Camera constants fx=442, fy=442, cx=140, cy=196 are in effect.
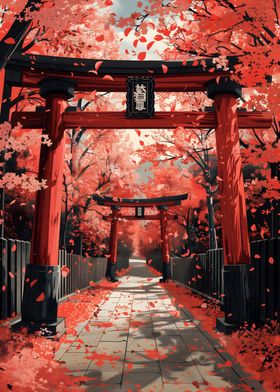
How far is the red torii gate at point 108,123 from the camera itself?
8.44 metres

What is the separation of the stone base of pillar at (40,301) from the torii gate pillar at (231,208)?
10.8ft

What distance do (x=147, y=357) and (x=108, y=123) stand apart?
481 centimetres

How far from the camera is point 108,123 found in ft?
30.7

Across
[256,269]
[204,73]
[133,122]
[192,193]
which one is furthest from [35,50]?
[192,193]

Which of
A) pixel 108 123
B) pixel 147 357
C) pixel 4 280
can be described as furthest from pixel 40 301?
pixel 108 123

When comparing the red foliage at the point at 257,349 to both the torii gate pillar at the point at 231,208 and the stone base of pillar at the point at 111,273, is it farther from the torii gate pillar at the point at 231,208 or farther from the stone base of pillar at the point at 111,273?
the stone base of pillar at the point at 111,273

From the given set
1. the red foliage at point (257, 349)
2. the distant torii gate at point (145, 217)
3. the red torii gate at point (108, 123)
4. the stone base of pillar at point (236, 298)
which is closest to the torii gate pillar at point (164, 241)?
the distant torii gate at point (145, 217)

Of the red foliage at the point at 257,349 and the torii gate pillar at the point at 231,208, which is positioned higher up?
the torii gate pillar at the point at 231,208

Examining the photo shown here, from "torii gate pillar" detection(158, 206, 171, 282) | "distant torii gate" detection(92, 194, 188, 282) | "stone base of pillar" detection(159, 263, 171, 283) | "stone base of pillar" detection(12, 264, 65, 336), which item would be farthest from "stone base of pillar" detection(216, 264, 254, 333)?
"stone base of pillar" detection(159, 263, 171, 283)

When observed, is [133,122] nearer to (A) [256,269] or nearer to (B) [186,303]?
(A) [256,269]

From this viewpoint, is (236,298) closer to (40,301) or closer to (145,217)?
(40,301)

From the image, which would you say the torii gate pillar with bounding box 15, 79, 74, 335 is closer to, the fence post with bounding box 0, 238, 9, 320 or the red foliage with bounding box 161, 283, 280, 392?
the fence post with bounding box 0, 238, 9, 320

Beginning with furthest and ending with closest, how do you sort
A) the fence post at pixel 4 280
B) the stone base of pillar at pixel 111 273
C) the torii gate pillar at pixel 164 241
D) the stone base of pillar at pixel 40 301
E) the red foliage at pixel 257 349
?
the stone base of pillar at pixel 111 273, the torii gate pillar at pixel 164 241, the stone base of pillar at pixel 40 301, the fence post at pixel 4 280, the red foliage at pixel 257 349

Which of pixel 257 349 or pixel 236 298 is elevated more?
pixel 236 298
